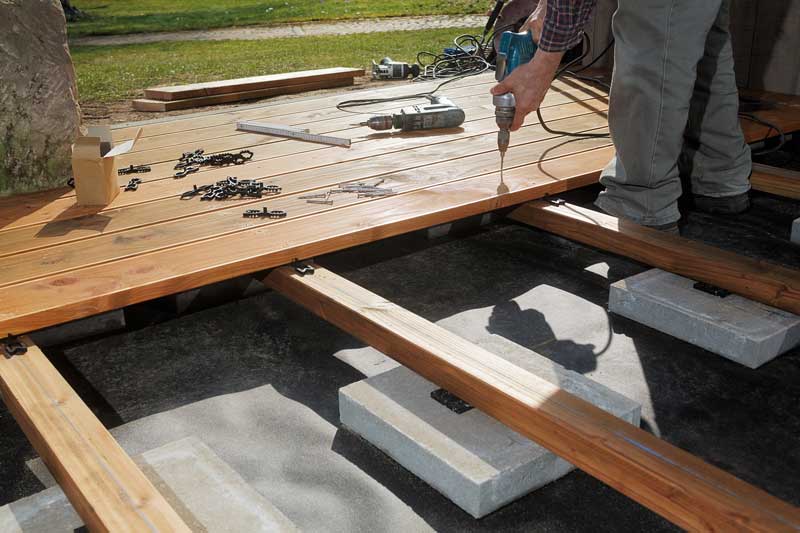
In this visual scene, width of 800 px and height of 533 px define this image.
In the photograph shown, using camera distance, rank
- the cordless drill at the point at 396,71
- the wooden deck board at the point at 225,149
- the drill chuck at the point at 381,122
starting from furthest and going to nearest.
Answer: the cordless drill at the point at 396,71 < the drill chuck at the point at 381,122 < the wooden deck board at the point at 225,149

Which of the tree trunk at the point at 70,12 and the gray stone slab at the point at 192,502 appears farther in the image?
the tree trunk at the point at 70,12

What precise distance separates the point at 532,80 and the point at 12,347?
1.61 metres

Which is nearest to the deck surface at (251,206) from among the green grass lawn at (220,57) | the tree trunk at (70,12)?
the green grass lawn at (220,57)

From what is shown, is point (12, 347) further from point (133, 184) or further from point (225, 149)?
point (225, 149)

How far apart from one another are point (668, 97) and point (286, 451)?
60.4 inches

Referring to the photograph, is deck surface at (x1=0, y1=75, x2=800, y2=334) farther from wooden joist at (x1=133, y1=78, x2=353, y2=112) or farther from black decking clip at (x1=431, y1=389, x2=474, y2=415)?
wooden joist at (x1=133, y1=78, x2=353, y2=112)

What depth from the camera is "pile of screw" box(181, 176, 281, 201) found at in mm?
2580

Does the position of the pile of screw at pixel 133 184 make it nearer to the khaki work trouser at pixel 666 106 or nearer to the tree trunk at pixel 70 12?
the khaki work trouser at pixel 666 106

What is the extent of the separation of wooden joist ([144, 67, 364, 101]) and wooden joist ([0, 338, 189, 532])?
127 inches

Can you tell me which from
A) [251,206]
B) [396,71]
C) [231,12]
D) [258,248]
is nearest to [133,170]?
[251,206]

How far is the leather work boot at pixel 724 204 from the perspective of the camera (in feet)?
9.42

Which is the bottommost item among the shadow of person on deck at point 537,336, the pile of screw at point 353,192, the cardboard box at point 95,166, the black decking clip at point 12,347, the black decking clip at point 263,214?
the shadow of person on deck at point 537,336

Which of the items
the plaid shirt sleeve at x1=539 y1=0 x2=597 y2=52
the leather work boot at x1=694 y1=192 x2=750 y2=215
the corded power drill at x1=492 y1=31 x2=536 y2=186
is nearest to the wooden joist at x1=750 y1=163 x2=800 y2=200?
the leather work boot at x1=694 y1=192 x2=750 y2=215

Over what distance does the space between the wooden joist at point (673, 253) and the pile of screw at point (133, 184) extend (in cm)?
129
